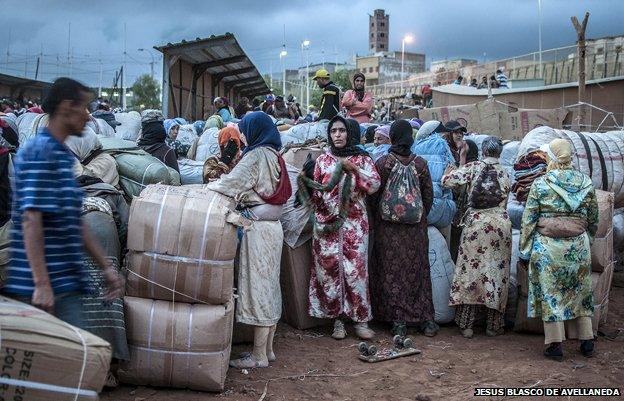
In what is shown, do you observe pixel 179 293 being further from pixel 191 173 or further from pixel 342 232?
pixel 191 173

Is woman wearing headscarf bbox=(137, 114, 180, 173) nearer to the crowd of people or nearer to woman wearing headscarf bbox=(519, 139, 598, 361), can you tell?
the crowd of people

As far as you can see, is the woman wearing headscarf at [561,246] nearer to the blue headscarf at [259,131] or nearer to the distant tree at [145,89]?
the blue headscarf at [259,131]

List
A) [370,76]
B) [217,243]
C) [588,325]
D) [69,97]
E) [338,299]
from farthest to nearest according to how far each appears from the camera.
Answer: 1. [370,76]
2. [338,299]
3. [588,325]
4. [217,243]
5. [69,97]

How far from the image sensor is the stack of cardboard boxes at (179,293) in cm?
415

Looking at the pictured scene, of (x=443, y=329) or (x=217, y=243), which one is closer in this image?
(x=217, y=243)

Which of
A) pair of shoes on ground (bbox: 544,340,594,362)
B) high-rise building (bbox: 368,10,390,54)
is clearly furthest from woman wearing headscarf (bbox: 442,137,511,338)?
high-rise building (bbox: 368,10,390,54)

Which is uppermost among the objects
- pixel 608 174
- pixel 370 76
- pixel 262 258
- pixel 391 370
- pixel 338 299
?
pixel 370 76

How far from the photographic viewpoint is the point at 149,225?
4.20m

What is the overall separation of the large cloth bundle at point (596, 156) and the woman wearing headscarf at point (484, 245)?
1057 millimetres

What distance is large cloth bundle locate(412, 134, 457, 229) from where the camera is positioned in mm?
6195

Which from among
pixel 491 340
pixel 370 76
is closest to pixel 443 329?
pixel 491 340

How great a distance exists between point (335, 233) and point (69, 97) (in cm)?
312

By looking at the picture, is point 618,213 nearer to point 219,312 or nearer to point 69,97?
point 219,312

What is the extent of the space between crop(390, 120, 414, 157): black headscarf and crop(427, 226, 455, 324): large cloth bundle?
0.88 m
